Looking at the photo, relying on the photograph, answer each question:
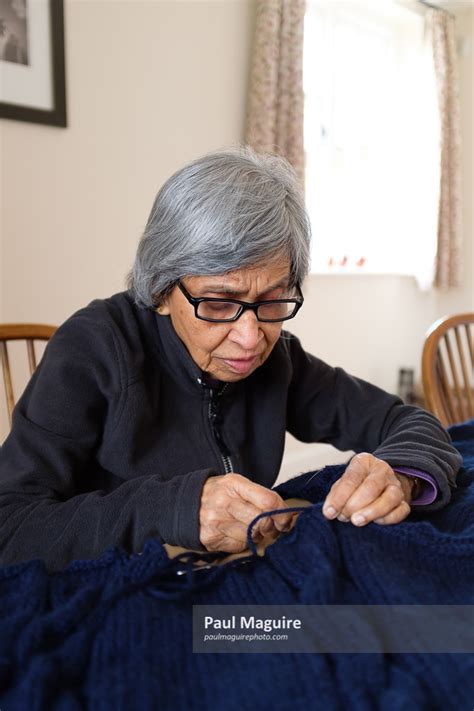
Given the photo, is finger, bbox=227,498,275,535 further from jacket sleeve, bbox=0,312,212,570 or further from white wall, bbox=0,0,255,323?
white wall, bbox=0,0,255,323

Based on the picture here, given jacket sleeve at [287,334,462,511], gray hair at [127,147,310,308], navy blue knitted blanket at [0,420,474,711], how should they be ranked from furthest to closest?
jacket sleeve at [287,334,462,511] → gray hair at [127,147,310,308] → navy blue knitted blanket at [0,420,474,711]

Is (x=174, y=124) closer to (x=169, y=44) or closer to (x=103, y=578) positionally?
(x=169, y=44)

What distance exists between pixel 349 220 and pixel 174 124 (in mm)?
1507

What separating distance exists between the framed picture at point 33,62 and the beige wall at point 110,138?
0.05 m

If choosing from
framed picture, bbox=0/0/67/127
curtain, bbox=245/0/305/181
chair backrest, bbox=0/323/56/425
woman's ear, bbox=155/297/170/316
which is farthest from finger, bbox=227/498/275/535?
curtain, bbox=245/0/305/181

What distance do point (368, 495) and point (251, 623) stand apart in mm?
256

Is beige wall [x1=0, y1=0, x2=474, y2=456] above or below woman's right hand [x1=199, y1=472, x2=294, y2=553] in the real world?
above

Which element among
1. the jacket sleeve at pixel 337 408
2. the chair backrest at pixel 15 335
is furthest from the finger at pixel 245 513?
the chair backrest at pixel 15 335

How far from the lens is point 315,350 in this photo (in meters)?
3.52

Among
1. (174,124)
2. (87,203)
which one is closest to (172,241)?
(87,203)

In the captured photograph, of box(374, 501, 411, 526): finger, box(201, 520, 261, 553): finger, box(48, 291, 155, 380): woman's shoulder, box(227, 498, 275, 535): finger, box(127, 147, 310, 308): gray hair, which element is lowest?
box(201, 520, 261, 553): finger

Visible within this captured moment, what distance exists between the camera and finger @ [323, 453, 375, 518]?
2.56 ft

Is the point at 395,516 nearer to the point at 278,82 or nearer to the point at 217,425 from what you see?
the point at 217,425

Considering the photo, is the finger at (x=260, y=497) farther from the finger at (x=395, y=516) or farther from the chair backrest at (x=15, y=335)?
the chair backrest at (x=15, y=335)
